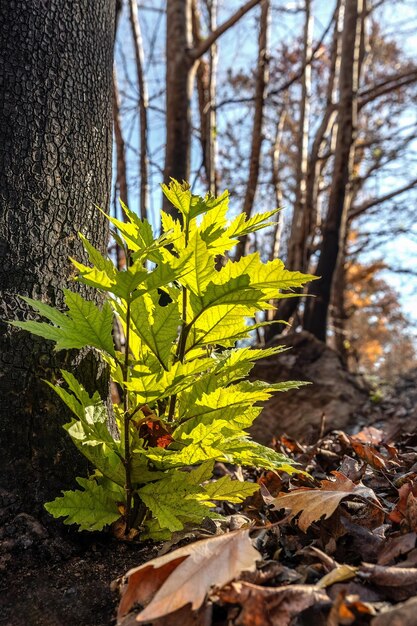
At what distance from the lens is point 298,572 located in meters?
1.01

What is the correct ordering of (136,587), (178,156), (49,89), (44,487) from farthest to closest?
(178,156)
(49,89)
(44,487)
(136,587)

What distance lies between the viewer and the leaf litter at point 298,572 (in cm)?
84

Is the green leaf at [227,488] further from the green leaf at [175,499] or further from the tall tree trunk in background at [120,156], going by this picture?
the tall tree trunk in background at [120,156]

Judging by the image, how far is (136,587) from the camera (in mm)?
925


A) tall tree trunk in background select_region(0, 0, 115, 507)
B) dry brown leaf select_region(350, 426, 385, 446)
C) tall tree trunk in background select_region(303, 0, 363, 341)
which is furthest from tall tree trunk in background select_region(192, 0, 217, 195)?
tall tree trunk in background select_region(0, 0, 115, 507)

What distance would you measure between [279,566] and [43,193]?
3.97 ft

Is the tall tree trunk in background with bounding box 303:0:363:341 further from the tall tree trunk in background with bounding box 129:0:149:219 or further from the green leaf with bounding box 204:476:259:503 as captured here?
the green leaf with bounding box 204:476:259:503

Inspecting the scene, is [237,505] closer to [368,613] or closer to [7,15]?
[368,613]

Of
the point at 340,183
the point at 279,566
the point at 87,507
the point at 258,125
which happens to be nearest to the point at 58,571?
the point at 87,507

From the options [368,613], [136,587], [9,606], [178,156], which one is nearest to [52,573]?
[9,606]

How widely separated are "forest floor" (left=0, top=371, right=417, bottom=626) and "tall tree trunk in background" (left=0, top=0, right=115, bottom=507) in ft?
0.57

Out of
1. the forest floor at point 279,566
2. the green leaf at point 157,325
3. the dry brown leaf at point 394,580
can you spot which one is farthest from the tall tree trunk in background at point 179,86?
the dry brown leaf at point 394,580

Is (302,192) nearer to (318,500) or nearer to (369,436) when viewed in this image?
(369,436)

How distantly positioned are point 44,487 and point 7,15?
4.81 ft
